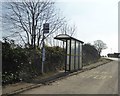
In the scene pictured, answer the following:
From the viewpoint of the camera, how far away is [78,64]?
26.4 metres

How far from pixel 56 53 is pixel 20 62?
9192 mm

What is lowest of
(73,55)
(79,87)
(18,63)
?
(79,87)

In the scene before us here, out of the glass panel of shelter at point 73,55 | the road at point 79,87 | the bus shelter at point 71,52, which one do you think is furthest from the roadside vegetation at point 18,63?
the glass panel of shelter at point 73,55

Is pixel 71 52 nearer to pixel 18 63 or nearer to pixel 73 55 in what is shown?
pixel 73 55

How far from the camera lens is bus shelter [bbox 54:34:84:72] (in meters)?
22.6

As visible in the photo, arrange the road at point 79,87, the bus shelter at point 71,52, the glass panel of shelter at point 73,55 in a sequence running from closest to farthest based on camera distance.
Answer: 1. the road at point 79,87
2. the bus shelter at point 71,52
3. the glass panel of shelter at point 73,55

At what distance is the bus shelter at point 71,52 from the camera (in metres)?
22.6

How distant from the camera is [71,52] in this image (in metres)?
23.3

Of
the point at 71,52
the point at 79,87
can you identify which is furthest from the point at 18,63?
the point at 71,52

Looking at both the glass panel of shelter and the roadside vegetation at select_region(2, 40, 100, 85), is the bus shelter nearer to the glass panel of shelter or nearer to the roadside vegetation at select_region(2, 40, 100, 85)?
the glass panel of shelter

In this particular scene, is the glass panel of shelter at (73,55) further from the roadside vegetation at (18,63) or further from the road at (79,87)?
the road at (79,87)

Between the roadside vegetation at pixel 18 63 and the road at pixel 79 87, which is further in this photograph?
the roadside vegetation at pixel 18 63

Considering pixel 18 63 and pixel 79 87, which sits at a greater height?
pixel 18 63

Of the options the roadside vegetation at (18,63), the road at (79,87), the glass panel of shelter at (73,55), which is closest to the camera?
the road at (79,87)
